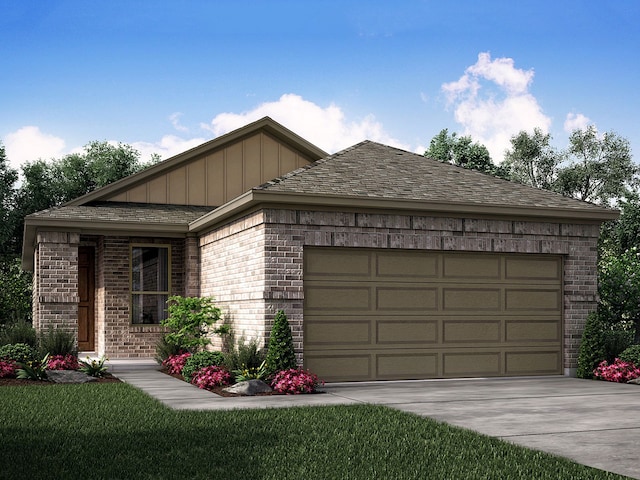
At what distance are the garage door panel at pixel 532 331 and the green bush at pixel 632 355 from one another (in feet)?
4.54

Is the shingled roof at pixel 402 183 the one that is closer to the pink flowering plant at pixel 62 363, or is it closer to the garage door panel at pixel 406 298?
the garage door panel at pixel 406 298

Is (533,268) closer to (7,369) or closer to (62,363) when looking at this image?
(62,363)

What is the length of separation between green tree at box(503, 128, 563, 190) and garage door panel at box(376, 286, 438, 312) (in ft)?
98.0

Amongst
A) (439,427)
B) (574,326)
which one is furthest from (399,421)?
(574,326)

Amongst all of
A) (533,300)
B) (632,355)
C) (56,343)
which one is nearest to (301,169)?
(533,300)

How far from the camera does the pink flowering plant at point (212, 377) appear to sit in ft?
45.6

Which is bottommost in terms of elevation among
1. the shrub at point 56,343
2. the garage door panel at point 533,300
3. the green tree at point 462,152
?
the shrub at point 56,343

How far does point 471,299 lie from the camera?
16062mm

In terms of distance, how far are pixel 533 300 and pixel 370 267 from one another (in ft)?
12.0

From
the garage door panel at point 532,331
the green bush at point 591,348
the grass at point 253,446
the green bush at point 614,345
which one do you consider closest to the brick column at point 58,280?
the grass at point 253,446

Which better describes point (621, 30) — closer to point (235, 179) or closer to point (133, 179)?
point (235, 179)

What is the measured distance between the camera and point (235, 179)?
2197 centimetres

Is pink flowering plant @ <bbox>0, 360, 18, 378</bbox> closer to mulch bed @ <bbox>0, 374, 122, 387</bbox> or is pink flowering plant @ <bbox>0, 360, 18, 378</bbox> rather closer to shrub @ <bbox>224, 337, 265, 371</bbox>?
mulch bed @ <bbox>0, 374, 122, 387</bbox>

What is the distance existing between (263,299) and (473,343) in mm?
4477
